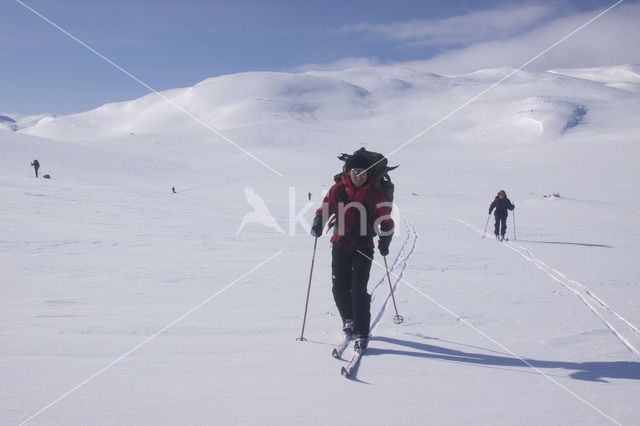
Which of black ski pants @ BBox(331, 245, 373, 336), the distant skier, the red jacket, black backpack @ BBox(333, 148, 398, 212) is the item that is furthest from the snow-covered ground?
black backpack @ BBox(333, 148, 398, 212)

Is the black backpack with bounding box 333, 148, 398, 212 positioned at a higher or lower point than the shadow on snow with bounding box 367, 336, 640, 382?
higher

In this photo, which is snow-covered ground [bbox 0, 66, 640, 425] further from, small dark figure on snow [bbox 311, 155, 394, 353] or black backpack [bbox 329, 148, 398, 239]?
black backpack [bbox 329, 148, 398, 239]

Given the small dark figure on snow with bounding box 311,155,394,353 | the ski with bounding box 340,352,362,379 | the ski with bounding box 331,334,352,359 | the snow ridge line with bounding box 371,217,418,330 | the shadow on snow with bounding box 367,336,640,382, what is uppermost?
the small dark figure on snow with bounding box 311,155,394,353

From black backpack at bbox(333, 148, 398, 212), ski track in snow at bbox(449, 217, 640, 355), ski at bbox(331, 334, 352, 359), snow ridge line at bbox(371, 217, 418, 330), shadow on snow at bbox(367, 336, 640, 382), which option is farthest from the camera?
snow ridge line at bbox(371, 217, 418, 330)

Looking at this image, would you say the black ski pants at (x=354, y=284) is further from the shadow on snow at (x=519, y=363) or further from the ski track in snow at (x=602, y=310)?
the ski track in snow at (x=602, y=310)

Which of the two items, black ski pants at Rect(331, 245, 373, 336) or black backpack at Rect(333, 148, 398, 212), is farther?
black backpack at Rect(333, 148, 398, 212)

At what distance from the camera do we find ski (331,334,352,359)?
378 centimetres

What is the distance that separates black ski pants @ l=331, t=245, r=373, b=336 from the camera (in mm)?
4012

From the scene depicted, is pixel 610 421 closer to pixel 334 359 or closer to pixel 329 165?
pixel 334 359

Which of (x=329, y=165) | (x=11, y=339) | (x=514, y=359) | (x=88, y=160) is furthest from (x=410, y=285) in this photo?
(x=329, y=165)

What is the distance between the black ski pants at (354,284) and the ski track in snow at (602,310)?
242 centimetres

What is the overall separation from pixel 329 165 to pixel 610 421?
2141 inches

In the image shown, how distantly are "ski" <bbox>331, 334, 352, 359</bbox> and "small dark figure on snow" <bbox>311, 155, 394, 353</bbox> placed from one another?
0.19 ft

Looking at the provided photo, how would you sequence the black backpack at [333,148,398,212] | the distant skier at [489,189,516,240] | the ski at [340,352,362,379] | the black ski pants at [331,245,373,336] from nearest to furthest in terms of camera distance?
the ski at [340,352,362,379] < the black ski pants at [331,245,373,336] < the black backpack at [333,148,398,212] < the distant skier at [489,189,516,240]
